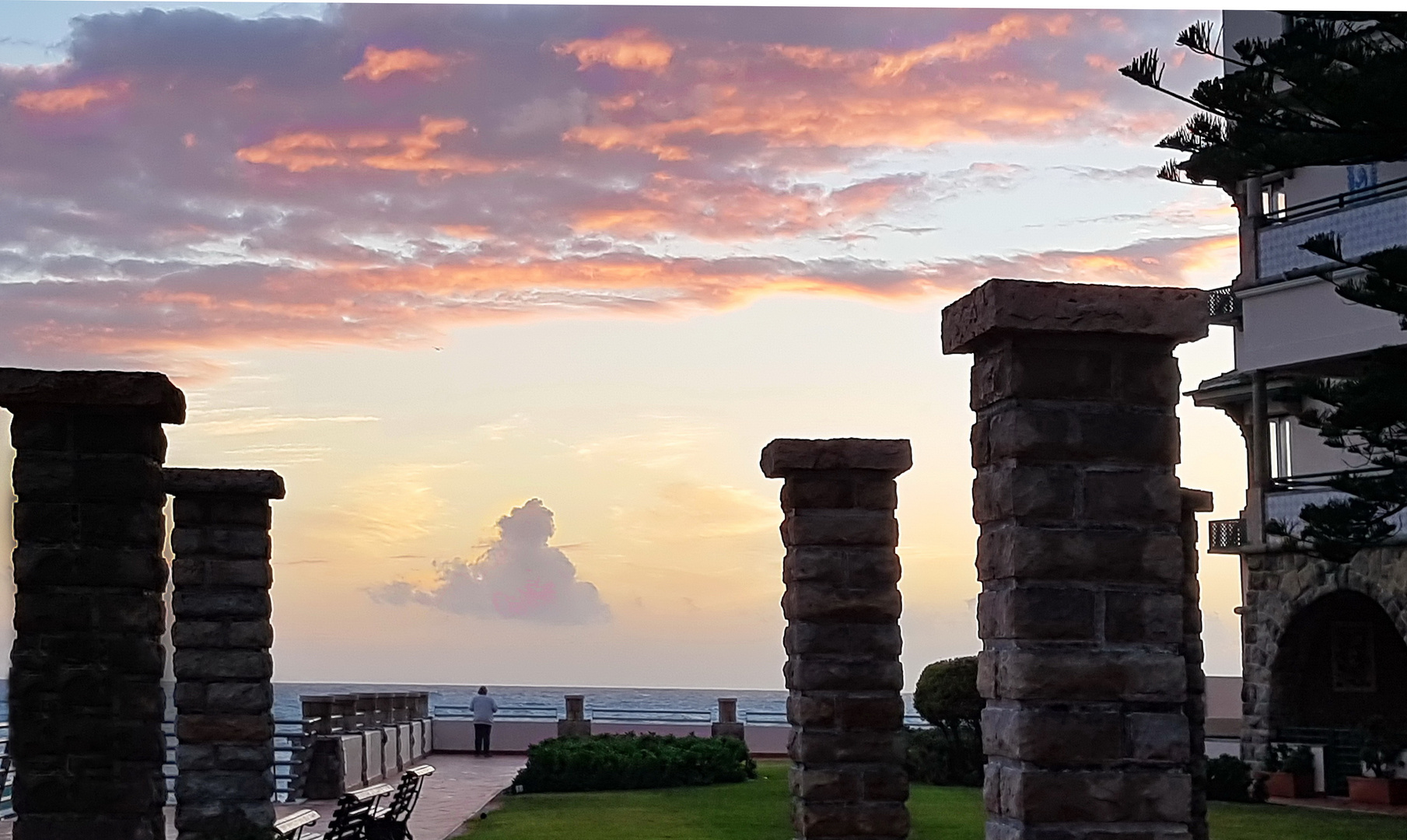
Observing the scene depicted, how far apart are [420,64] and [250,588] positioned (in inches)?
183

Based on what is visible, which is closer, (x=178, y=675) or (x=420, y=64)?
(x=178, y=675)

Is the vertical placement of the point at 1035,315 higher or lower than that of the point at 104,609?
higher

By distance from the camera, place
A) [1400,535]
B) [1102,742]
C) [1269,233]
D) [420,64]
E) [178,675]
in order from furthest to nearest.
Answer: [1269,233]
[1400,535]
[420,64]
[178,675]
[1102,742]

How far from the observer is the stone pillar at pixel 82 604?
26.9ft

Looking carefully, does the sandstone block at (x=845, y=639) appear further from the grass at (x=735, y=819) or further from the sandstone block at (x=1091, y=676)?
the grass at (x=735, y=819)

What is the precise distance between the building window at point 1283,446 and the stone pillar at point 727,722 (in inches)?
436

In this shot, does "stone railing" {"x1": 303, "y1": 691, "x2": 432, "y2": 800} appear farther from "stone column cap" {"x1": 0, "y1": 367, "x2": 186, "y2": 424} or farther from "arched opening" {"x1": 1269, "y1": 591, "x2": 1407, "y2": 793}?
"stone column cap" {"x1": 0, "y1": 367, "x2": 186, "y2": 424}

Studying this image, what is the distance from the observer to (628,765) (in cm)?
2417

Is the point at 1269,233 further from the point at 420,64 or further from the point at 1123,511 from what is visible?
the point at 1123,511

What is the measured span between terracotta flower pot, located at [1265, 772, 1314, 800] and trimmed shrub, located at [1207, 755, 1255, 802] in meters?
0.65

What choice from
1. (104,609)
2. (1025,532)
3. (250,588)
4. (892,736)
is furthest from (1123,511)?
(250,588)

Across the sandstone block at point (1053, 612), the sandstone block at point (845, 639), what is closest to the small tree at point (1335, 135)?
the sandstone block at point (845, 639)

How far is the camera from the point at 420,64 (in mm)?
14547

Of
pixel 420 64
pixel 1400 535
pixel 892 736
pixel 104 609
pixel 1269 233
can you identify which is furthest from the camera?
pixel 1269 233
